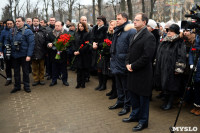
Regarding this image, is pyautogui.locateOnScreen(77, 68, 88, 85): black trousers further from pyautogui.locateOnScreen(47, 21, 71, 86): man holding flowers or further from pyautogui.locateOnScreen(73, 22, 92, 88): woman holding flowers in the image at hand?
pyautogui.locateOnScreen(47, 21, 71, 86): man holding flowers

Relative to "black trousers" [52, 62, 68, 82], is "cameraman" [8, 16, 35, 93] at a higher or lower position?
higher

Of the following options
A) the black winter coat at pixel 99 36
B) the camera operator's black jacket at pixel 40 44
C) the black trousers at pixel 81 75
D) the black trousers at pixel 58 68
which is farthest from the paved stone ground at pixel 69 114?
the black winter coat at pixel 99 36

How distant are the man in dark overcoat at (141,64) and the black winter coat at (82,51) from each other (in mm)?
3020

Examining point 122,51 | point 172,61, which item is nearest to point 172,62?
point 172,61

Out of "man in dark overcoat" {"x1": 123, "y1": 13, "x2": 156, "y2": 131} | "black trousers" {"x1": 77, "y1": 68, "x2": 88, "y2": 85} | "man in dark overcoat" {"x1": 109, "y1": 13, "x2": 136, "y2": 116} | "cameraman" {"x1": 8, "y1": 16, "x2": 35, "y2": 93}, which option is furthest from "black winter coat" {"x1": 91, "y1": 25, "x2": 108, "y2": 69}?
"man in dark overcoat" {"x1": 123, "y1": 13, "x2": 156, "y2": 131}

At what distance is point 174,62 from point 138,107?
1.47 meters

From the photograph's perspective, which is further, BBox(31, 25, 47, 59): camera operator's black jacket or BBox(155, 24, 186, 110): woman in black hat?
BBox(31, 25, 47, 59): camera operator's black jacket

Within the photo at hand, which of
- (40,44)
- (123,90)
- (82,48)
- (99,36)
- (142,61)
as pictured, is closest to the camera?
(142,61)

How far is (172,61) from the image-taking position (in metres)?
5.03

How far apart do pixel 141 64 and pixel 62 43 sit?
3914 millimetres

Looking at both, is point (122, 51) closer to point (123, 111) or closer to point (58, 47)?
point (123, 111)

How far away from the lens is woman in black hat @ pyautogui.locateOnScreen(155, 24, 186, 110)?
4.92 metres

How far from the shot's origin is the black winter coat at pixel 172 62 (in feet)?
16.1

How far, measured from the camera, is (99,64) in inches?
271
